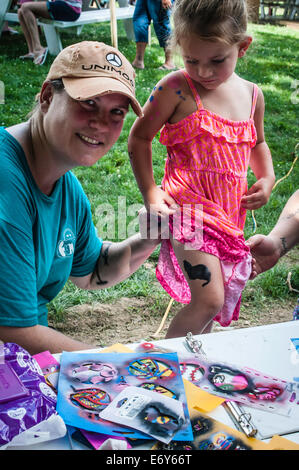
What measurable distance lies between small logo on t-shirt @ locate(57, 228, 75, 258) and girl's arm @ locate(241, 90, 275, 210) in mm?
745

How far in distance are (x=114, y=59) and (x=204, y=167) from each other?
601 mm

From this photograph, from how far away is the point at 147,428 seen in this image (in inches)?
37.9

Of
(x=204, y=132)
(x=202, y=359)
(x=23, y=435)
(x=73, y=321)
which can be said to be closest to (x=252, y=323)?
(x=73, y=321)

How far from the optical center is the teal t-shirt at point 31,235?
1.27 m

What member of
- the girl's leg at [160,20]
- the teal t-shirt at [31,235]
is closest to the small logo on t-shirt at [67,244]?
the teal t-shirt at [31,235]

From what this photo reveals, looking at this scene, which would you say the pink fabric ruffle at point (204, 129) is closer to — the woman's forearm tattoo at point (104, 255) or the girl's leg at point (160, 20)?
the woman's forearm tattoo at point (104, 255)

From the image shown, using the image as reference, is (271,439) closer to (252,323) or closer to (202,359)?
(202,359)

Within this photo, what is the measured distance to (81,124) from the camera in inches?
52.7

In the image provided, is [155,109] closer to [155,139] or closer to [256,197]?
[256,197]

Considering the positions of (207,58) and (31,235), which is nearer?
(31,235)

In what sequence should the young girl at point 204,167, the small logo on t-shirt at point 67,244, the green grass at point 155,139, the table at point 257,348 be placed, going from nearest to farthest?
the table at point 257,348 → the small logo on t-shirt at point 67,244 → the young girl at point 204,167 → the green grass at point 155,139

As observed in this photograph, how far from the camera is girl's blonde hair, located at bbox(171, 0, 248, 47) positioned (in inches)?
65.2

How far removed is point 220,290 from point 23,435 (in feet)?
3.50

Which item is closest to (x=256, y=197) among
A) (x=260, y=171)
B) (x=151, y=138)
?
(x=260, y=171)
